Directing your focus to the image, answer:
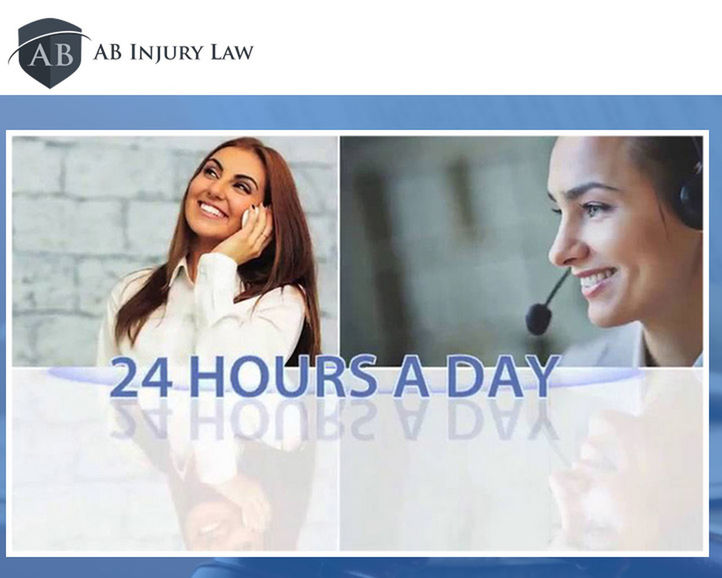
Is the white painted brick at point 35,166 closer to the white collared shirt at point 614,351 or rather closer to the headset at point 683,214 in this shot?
the headset at point 683,214

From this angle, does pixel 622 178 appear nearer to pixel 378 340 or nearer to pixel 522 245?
pixel 522 245

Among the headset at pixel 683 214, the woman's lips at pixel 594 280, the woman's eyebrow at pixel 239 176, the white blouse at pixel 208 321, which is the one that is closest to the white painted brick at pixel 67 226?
the white blouse at pixel 208 321

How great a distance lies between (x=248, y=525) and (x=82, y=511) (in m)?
0.46

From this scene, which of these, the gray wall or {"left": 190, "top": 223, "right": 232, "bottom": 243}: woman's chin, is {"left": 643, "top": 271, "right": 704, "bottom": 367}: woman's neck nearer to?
the gray wall

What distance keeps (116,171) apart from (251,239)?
41cm

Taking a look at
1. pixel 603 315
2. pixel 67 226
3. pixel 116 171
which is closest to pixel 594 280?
pixel 603 315

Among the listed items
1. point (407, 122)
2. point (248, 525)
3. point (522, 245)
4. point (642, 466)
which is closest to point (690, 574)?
point (642, 466)

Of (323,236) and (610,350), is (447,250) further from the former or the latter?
(610,350)

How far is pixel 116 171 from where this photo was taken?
10.4 ft

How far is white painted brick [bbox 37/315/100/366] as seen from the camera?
10.4 feet

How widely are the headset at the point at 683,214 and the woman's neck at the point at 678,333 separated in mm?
178

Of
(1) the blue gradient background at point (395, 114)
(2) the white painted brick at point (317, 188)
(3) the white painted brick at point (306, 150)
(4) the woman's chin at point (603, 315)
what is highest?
(1) the blue gradient background at point (395, 114)

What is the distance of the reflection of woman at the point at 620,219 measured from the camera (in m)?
3.18

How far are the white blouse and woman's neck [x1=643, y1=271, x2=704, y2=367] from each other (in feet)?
3.18
